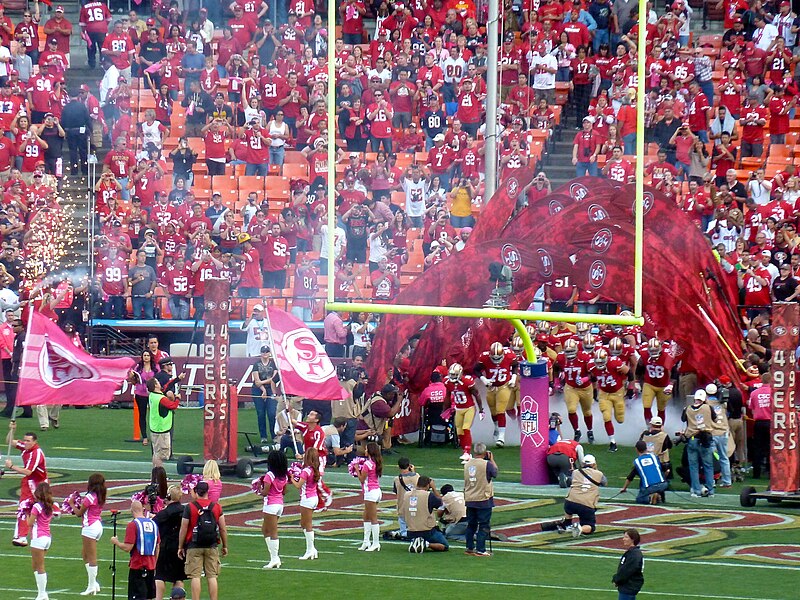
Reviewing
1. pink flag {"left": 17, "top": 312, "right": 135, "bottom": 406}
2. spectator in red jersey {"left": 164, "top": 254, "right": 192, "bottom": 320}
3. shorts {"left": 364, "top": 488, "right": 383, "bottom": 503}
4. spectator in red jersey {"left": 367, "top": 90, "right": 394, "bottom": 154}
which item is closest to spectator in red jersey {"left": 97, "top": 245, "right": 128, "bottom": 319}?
spectator in red jersey {"left": 164, "top": 254, "right": 192, "bottom": 320}

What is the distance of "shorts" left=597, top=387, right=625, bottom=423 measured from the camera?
23.2 metres

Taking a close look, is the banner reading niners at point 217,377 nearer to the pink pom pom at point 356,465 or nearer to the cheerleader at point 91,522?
the pink pom pom at point 356,465

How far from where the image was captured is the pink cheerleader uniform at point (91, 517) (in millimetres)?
15508

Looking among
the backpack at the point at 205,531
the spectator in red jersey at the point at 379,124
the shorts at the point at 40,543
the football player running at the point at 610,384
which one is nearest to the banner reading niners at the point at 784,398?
the football player running at the point at 610,384

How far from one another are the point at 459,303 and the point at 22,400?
5.10 meters

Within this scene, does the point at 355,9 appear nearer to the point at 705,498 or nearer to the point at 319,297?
the point at 319,297

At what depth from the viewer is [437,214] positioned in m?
24.0

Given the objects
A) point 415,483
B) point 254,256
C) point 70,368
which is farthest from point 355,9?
point 415,483

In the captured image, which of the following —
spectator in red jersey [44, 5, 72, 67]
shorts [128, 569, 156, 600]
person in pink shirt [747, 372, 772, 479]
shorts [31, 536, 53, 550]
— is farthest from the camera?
spectator in red jersey [44, 5, 72, 67]

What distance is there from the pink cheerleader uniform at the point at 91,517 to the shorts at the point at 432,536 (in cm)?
352

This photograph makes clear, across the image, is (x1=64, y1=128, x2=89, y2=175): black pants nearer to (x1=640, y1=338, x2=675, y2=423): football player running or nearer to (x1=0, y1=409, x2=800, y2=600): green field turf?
(x1=0, y1=409, x2=800, y2=600): green field turf

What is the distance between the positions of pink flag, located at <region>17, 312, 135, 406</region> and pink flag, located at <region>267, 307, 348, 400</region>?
2488mm

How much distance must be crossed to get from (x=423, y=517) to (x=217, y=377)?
475cm

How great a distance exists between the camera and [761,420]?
21.3m
